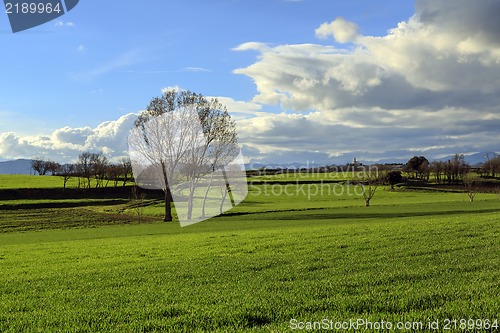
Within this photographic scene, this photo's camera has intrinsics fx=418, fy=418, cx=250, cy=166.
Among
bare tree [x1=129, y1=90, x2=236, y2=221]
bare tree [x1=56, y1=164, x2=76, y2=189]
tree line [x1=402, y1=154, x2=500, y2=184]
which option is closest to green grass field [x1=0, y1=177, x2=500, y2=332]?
A: bare tree [x1=129, y1=90, x2=236, y2=221]

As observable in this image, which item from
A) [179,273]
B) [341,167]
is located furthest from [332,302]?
[341,167]

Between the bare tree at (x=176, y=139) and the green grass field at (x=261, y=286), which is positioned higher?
the bare tree at (x=176, y=139)

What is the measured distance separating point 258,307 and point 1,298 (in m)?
7.42

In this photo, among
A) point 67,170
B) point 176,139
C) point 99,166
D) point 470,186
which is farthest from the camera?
point 67,170

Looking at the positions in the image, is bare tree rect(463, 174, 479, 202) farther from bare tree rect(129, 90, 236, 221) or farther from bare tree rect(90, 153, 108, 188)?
bare tree rect(90, 153, 108, 188)

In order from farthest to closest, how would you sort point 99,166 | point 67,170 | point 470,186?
point 67,170 < point 99,166 < point 470,186

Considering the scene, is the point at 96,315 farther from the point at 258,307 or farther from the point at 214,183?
the point at 214,183

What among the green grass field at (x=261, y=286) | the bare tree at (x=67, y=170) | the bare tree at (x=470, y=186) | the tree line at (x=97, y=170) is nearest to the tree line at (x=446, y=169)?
the bare tree at (x=470, y=186)


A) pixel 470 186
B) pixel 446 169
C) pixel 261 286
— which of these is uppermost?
pixel 446 169

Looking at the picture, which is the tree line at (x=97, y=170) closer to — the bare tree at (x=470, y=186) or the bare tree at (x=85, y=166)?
the bare tree at (x=85, y=166)

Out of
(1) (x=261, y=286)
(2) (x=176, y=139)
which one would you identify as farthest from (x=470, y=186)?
(1) (x=261, y=286)

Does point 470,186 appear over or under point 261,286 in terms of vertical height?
under

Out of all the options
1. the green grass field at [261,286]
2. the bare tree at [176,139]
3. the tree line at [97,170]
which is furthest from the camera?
the tree line at [97,170]

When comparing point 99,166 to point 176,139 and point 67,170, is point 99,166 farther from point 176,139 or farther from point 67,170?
point 176,139
